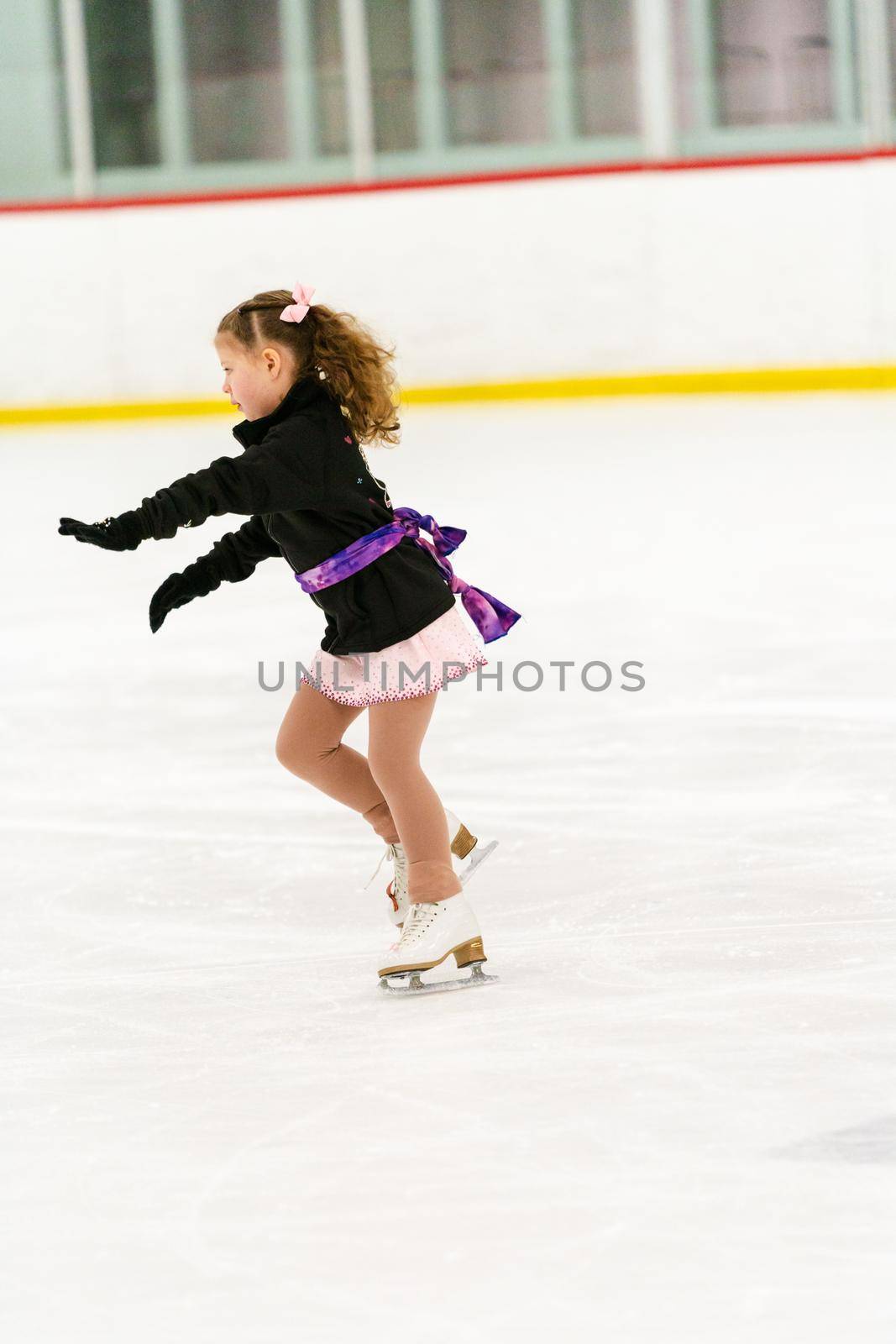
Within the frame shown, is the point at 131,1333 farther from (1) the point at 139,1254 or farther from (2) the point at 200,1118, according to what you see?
(2) the point at 200,1118

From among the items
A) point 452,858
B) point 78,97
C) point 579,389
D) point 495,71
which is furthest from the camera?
point 495,71

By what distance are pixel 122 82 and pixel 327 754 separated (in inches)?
370

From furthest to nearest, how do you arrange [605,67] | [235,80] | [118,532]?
[235,80]
[605,67]
[118,532]

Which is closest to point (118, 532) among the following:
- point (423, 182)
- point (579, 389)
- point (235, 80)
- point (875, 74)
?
point (579, 389)

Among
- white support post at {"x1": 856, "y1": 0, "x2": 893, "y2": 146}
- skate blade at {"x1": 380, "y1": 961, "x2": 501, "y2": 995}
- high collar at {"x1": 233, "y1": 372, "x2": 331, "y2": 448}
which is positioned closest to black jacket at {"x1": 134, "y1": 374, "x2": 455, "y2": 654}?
high collar at {"x1": 233, "y1": 372, "x2": 331, "y2": 448}

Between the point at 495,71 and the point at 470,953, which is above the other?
the point at 495,71

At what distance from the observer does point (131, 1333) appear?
135 centimetres

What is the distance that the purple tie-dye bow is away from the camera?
210 cm

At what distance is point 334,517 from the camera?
210 centimetres

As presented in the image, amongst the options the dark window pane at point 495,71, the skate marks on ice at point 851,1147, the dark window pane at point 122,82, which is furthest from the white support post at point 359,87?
the skate marks on ice at point 851,1147

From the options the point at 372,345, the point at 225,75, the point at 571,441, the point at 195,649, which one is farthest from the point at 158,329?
the point at 372,345

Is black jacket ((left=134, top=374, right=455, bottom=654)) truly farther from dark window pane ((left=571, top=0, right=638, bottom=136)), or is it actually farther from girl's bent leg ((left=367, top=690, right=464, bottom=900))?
dark window pane ((left=571, top=0, right=638, bottom=136))

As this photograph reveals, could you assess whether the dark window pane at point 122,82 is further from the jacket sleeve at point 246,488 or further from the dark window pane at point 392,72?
the jacket sleeve at point 246,488

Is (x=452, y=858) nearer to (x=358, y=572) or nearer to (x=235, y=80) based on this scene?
(x=358, y=572)
